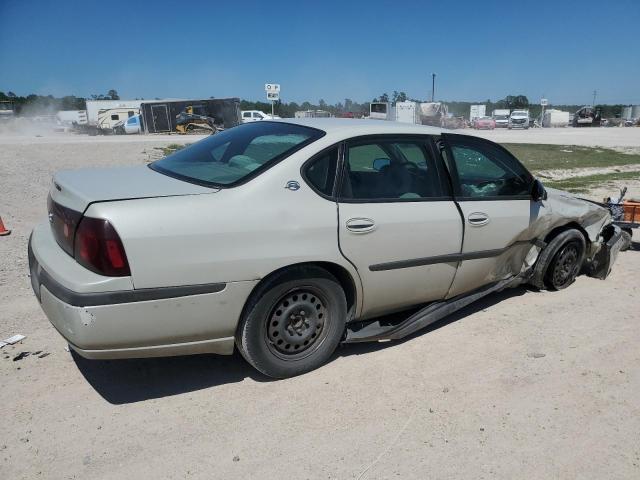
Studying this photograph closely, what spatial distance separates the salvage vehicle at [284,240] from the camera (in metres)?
2.70

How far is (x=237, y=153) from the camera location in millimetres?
3572

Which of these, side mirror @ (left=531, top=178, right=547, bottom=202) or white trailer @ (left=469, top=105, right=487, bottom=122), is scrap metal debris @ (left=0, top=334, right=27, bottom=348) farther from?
white trailer @ (left=469, top=105, right=487, bottom=122)

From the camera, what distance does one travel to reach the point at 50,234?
334 cm

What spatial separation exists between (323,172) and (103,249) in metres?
1.39

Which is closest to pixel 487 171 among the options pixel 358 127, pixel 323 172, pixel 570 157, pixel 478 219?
pixel 478 219

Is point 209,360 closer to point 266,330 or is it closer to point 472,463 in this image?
point 266,330

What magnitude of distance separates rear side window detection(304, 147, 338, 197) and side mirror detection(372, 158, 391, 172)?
0.48m

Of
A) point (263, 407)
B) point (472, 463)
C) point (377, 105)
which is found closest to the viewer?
point (472, 463)

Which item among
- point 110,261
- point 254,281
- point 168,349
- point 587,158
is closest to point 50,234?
point 110,261

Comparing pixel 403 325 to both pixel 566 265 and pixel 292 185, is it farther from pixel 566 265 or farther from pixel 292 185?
pixel 566 265

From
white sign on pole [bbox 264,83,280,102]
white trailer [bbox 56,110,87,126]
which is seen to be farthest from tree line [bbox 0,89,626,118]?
white sign on pole [bbox 264,83,280,102]

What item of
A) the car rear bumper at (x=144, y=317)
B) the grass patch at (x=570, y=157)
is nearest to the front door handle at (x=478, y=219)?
the car rear bumper at (x=144, y=317)

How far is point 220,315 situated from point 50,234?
4.38 feet

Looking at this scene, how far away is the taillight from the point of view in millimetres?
2615
